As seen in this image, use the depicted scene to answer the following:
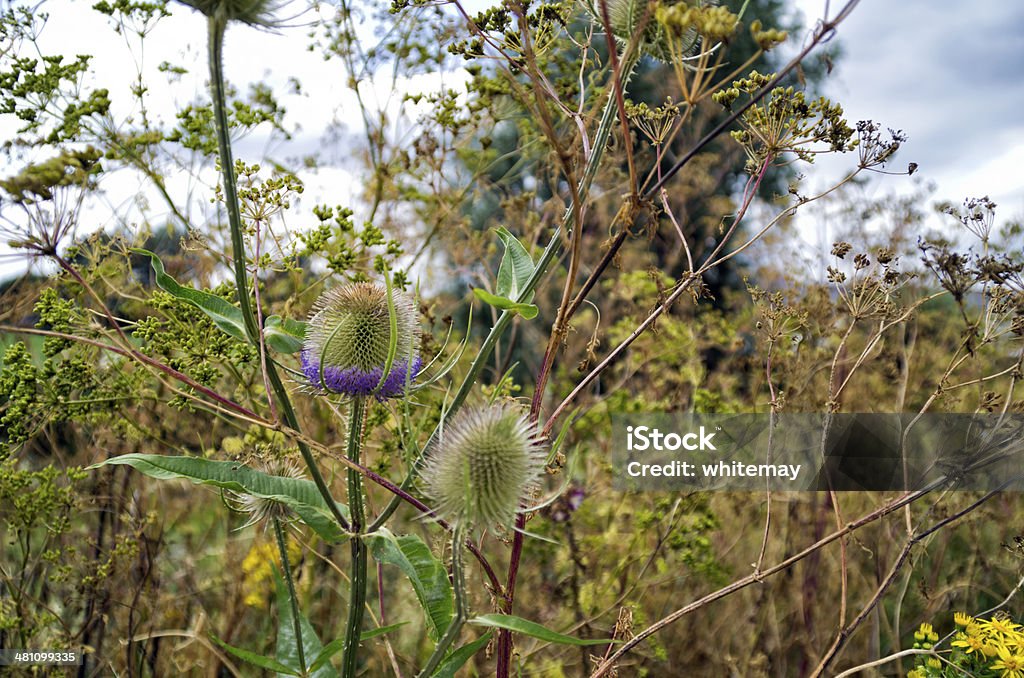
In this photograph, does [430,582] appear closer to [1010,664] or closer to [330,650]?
[330,650]

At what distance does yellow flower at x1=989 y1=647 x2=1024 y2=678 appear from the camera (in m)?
2.18

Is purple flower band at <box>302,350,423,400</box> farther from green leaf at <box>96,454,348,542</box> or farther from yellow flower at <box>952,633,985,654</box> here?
yellow flower at <box>952,633,985,654</box>

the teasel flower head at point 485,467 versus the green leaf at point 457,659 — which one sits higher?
the teasel flower head at point 485,467

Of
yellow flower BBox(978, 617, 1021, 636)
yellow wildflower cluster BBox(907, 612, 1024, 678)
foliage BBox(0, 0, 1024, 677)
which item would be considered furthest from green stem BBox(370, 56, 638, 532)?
yellow flower BBox(978, 617, 1021, 636)

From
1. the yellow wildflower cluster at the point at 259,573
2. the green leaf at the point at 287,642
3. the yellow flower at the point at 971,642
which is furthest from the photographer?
the yellow wildflower cluster at the point at 259,573

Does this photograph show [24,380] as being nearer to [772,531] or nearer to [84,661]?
[84,661]

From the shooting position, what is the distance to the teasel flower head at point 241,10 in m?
1.31

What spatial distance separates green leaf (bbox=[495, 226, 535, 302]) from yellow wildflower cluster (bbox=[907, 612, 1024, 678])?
64.4 inches

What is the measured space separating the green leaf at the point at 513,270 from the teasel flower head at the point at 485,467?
0.97 feet

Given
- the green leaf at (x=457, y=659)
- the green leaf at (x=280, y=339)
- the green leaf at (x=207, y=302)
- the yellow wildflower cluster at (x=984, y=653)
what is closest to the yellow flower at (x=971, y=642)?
the yellow wildflower cluster at (x=984, y=653)

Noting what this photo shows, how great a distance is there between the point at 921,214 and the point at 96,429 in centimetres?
435

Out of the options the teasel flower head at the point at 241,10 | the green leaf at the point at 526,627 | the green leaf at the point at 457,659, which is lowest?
the green leaf at the point at 457,659

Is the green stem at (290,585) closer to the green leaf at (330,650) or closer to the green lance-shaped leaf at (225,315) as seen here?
the green leaf at (330,650)

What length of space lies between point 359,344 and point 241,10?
665 mm
